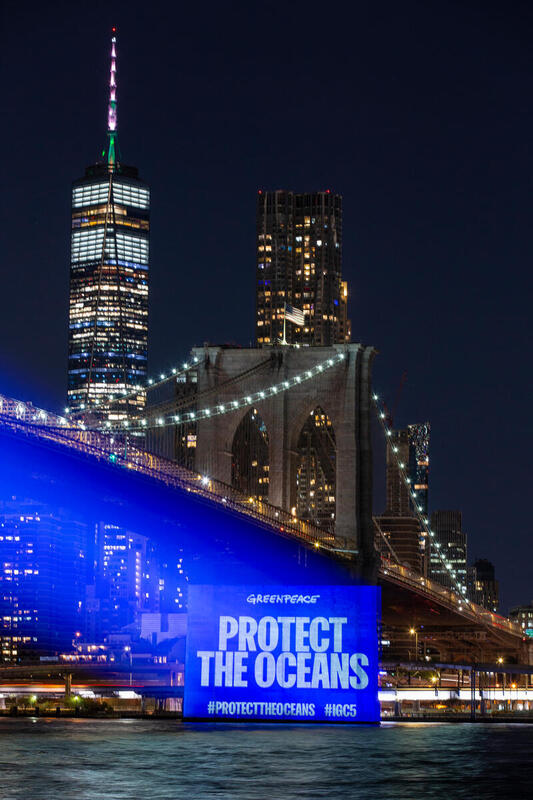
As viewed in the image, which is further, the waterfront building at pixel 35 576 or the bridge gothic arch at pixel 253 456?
the bridge gothic arch at pixel 253 456

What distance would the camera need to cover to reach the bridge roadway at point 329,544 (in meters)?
54.8

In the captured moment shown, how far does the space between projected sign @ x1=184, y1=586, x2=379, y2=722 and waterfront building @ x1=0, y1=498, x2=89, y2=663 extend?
423 feet

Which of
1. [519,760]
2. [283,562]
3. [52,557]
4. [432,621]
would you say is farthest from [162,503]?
[52,557]

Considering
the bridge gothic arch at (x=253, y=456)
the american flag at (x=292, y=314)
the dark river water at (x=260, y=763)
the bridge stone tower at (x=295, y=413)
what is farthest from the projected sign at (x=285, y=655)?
the bridge gothic arch at (x=253, y=456)

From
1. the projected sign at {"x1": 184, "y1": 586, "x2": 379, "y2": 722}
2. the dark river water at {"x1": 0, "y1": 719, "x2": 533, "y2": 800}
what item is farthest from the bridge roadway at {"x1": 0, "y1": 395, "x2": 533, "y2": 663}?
the dark river water at {"x1": 0, "y1": 719, "x2": 533, "y2": 800}

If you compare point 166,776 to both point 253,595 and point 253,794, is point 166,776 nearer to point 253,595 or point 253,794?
point 253,794

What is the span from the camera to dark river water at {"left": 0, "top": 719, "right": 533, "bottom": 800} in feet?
74.2

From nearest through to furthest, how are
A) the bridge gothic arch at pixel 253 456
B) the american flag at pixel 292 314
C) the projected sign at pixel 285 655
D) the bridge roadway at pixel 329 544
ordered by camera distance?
1. the projected sign at pixel 285 655
2. the bridge roadway at pixel 329 544
3. the american flag at pixel 292 314
4. the bridge gothic arch at pixel 253 456

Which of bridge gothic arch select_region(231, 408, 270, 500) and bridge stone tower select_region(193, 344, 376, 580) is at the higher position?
bridge gothic arch select_region(231, 408, 270, 500)

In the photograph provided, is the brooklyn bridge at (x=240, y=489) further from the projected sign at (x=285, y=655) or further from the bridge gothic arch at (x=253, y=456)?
the bridge gothic arch at (x=253, y=456)

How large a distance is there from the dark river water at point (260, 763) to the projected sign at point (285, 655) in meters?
0.64

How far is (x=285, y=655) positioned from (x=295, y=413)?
52435 mm

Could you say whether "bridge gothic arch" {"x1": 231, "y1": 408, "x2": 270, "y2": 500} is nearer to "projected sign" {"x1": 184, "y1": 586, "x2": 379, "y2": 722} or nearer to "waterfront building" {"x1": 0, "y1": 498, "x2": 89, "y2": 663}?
"waterfront building" {"x1": 0, "y1": 498, "x2": 89, "y2": 663}

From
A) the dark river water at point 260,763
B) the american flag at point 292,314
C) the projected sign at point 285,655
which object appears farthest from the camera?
the american flag at point 292,314
